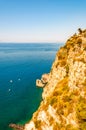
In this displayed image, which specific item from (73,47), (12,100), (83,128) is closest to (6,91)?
(12,100)

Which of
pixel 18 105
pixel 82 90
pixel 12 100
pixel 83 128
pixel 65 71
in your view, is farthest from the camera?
pixel 12 100

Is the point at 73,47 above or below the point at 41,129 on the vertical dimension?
above

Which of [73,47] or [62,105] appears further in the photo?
[73,47]

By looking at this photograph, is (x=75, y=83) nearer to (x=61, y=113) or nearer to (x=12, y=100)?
(x=61, y=113)

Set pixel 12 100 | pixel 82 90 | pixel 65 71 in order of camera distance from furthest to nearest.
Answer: pixel 12 100 → pixel 65 71 → pixel 82 90

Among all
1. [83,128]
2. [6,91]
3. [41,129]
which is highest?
[83,128]

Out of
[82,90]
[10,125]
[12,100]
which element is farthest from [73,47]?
[12,100]

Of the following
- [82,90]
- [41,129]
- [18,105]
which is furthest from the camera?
[18,105]

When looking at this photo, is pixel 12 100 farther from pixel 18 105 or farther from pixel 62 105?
pixel 62 105

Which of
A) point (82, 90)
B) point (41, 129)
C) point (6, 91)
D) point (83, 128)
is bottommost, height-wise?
point (6, 91)

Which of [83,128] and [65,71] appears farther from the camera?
[65,71]
